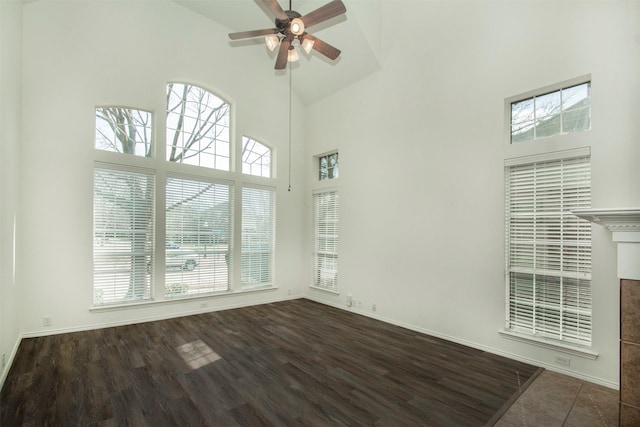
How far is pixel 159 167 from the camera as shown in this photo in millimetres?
4945

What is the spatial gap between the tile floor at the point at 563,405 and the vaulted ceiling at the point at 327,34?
4.94 m

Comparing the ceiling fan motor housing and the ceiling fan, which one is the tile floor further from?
the ceiling fan motor housing

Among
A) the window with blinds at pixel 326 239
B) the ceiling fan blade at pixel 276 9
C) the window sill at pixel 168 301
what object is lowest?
the window sill at pixel 168 301

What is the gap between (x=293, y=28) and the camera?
3252mm

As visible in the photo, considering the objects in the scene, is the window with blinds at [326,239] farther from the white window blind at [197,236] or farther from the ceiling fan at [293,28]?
the ceiling fan at [293,28]

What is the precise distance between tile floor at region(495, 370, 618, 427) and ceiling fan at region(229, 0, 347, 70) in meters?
4.01

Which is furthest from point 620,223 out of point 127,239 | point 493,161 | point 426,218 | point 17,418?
point 127,239

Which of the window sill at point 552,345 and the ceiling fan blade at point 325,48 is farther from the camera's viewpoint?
the ceiling fan blade at point 325,48

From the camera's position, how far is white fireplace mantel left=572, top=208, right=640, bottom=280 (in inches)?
87.2

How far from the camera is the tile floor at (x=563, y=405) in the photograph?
237 cm

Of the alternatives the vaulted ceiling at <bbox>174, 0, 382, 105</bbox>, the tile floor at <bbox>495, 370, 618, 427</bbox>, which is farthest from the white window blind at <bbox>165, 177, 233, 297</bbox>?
the tile floor at <bbox>495, 370, 618, 427</bbox>

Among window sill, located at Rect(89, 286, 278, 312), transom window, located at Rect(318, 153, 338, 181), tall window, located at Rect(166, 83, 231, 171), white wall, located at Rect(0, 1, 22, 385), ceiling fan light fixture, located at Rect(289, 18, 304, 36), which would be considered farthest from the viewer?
transom window, located at Rect(318, 153, 338, 181)

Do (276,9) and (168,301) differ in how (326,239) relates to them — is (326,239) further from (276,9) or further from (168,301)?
(276,9)

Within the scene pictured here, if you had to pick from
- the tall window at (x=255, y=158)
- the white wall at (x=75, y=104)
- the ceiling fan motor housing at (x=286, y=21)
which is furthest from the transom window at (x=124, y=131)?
the ceiling fan motor housing at (x=286, y=21)
